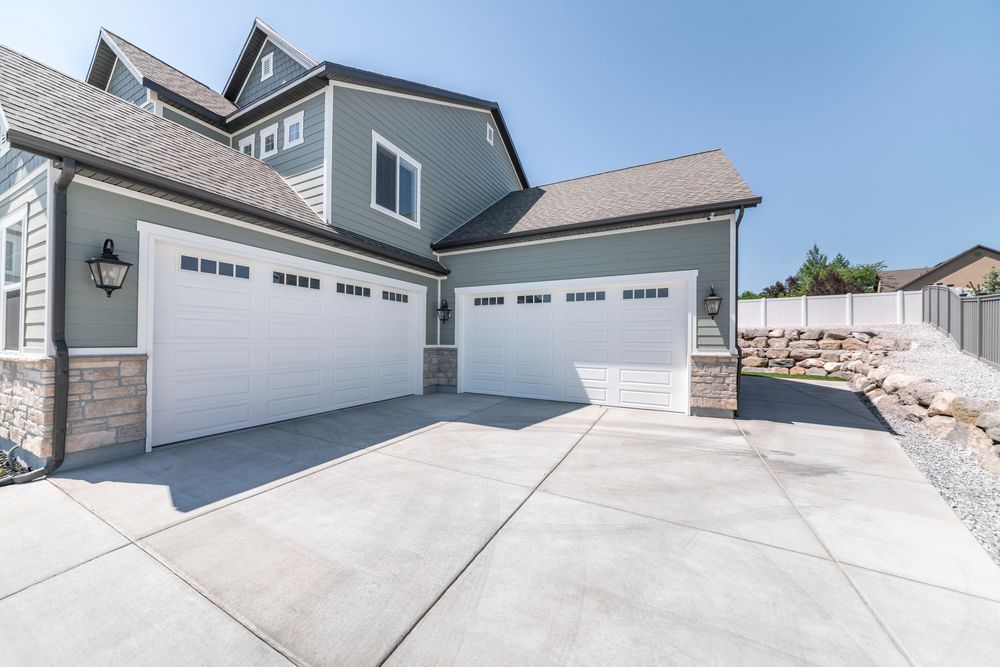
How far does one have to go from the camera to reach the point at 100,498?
3.27m

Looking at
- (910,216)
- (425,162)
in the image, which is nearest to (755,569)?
(425,162)

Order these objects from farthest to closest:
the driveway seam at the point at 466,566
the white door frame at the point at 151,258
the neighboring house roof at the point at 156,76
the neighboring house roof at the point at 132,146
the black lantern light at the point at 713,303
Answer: the neighboring house roof at the point at 156,76, the black lantern light at the point at 713,303, the white door frame at the point at 151,258, the neighboring house roof at the point at 132,146, the driveway seam at the point at 466,566

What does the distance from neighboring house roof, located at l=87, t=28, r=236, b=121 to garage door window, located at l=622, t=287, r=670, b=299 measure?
10545 mm

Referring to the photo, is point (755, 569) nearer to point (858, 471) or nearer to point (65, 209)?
point (858, 471)

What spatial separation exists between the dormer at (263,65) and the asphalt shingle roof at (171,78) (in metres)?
0.62

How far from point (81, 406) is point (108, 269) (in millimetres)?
1516

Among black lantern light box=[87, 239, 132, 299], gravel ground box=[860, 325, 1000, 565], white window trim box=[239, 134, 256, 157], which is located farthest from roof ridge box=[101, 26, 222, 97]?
gravel ground box=[860, 325, 1000, 565]

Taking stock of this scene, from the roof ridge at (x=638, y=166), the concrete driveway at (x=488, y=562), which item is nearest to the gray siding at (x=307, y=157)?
the concrete driveway at (x=488, y=562)

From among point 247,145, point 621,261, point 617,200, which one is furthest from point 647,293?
point 247,145

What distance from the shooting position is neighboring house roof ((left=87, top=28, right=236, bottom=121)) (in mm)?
8374

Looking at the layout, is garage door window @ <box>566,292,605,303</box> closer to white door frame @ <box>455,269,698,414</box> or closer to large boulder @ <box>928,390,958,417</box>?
white door frame @ <box>455,269,698,414</box>

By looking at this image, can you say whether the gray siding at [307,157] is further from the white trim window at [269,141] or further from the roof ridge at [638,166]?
the roof ridge at [638,166]

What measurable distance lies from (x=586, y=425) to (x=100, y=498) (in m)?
5.85

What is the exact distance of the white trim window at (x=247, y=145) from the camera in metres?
8.48
